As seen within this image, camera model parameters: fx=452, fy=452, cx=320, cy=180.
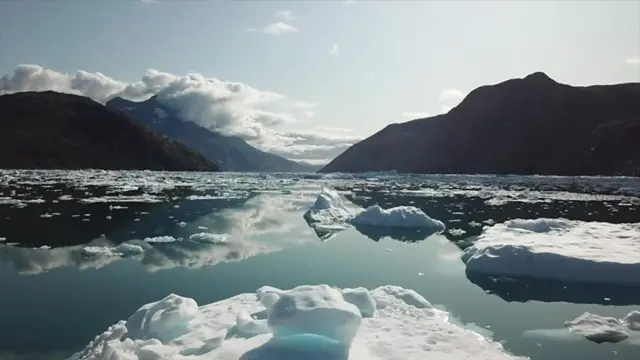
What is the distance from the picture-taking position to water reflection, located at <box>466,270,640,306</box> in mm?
10711

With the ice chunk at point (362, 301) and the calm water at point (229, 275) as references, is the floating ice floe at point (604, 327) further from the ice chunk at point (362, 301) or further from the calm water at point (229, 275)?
the ice chunk at point (362, 301)

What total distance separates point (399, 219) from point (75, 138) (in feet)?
501

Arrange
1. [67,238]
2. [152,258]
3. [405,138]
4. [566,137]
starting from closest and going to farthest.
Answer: [152,258]
[67,238]
[566,137]
[405,138]

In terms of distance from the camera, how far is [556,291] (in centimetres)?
1145

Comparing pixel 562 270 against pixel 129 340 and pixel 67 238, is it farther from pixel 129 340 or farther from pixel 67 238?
pixel 67 238

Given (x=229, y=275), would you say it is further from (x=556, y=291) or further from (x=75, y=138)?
(x=75, y=138)

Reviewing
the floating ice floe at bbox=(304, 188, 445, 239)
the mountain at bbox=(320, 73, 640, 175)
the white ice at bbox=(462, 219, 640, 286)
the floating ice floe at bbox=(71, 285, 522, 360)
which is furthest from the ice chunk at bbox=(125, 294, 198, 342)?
the mountain at bbox=(320, 73, 640, 175)

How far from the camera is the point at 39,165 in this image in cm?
12412

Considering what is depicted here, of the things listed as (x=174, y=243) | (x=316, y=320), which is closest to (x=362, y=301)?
(x=316, y=320)

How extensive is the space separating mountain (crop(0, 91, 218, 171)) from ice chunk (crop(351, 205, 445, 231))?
124510 millimetres

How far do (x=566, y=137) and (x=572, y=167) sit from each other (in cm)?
1657

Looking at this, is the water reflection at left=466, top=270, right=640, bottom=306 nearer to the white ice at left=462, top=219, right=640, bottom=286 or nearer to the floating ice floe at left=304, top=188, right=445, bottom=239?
the white ice at left=462, top=219, right=640, bottom=286

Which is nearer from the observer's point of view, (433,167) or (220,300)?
(220,300)

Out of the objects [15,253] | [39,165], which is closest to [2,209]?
[15,253]
